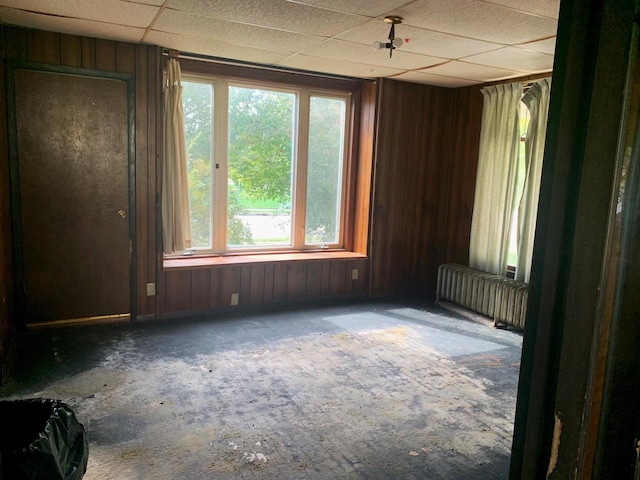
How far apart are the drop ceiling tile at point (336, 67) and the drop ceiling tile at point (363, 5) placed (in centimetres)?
130

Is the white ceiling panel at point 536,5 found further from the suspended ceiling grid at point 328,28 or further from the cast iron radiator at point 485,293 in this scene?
the cast iron radiator at point 485,293

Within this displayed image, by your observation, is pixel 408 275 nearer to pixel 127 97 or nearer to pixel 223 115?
pixel 223 115

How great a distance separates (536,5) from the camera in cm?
268

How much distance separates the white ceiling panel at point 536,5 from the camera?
8.63ft

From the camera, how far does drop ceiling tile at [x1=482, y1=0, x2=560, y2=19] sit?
8.63 ft

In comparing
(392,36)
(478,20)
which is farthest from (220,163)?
(478,20)

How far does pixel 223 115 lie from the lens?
15.2ft

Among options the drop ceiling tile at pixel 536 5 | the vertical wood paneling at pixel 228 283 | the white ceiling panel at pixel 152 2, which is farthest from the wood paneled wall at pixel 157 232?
the drop ceiling tile at pixel 536 5

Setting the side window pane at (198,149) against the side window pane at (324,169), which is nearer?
the side window pane at (198,149)

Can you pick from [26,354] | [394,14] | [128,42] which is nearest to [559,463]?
[394,14]

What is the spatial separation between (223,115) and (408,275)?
2.75 meters

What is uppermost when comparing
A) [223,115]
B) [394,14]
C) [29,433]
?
[394,14]

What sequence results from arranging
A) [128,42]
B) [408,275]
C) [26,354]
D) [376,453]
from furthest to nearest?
[408,275] < [128,42] < [26,354] < [376,453]

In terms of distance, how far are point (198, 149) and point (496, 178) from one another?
3.00 metres
